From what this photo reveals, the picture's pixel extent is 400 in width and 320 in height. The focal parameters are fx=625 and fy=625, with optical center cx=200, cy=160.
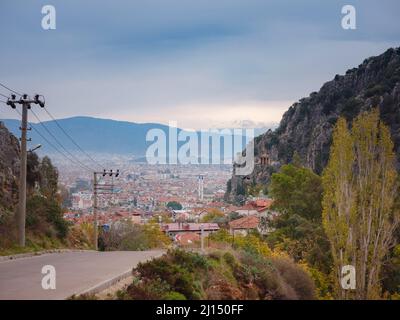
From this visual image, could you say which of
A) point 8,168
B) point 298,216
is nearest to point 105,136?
point 298,216

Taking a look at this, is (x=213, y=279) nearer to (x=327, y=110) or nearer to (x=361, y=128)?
(x=361, y=128)

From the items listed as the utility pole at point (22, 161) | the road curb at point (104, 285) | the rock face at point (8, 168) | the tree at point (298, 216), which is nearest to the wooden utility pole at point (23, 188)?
the utility pole at point (22, 161)

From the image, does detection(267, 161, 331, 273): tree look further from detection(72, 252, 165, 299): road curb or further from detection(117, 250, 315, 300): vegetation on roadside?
detection(72, 252, 165, 299): road curb

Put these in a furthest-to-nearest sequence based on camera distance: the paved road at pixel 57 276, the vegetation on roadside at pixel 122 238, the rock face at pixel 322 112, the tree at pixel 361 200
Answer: the rock face at pixel 322 112 < the vegetation on roadside at pixel 122 238 < the tree at pixel 361 200 < the paved road at pixel 57 276

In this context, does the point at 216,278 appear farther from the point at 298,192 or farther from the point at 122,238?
the point at 122,238

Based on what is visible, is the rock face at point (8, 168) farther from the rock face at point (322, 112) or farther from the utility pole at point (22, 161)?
the rock face at point (322, 112)

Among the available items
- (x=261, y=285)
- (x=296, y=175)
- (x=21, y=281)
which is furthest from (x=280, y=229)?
(x=21, y=281)
